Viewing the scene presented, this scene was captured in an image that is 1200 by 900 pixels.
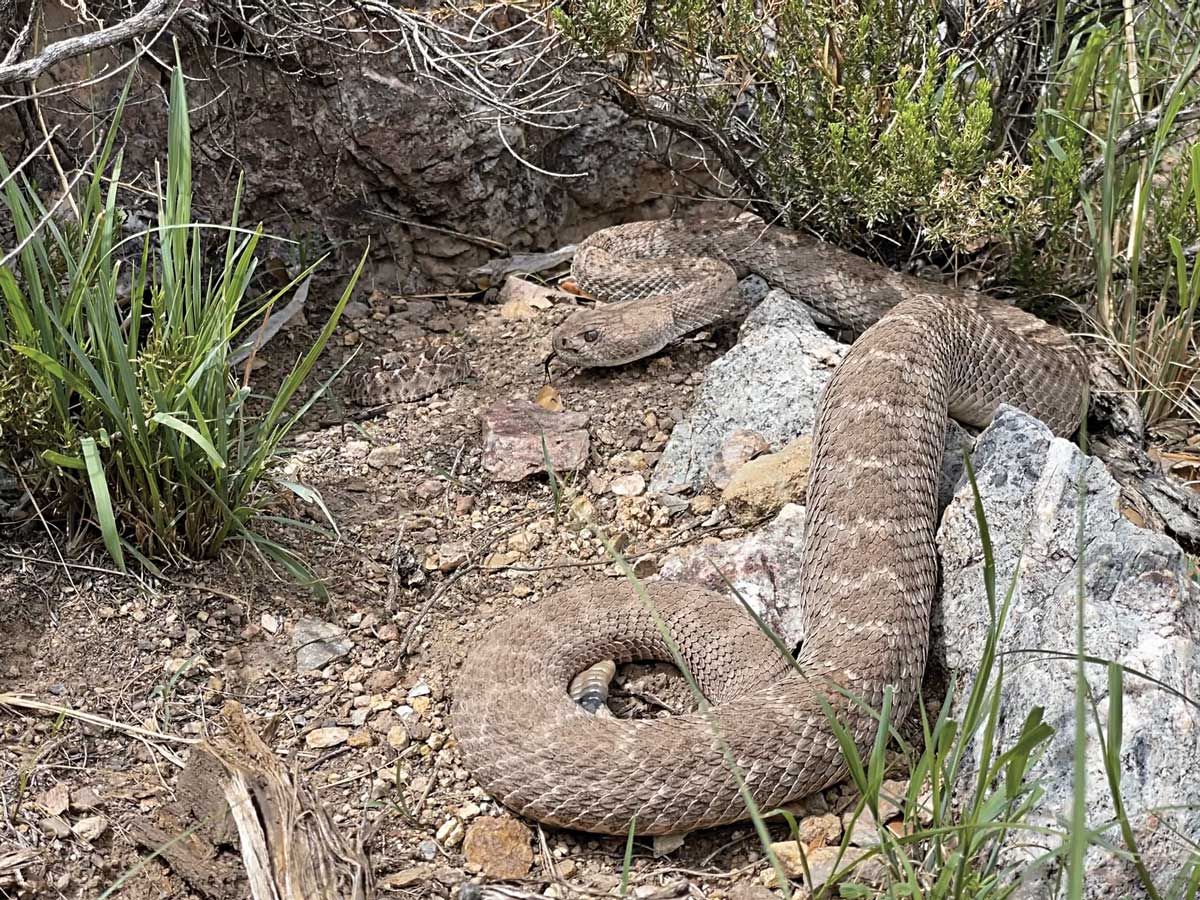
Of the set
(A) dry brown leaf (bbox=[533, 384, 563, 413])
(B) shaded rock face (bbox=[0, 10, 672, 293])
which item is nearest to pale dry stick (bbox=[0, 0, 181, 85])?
(B) shaded rock face (bbox=[0, 10, 672, 293])

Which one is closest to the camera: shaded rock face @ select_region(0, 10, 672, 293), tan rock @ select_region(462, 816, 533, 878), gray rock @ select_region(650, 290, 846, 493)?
tan rock @ select_region(462, 816, 533, 878)

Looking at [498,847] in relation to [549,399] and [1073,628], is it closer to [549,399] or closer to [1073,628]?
[1073,628]

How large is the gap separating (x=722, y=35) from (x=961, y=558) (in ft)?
8.74

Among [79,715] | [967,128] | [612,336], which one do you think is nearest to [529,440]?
[612,336]

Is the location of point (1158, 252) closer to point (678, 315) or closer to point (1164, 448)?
point (1164, 448)

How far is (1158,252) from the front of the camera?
5.37 metres

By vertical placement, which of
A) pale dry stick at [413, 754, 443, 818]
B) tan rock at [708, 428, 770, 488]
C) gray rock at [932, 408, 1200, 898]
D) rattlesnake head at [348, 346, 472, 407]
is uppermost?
gray rock at [932, 408, 1200, 898]

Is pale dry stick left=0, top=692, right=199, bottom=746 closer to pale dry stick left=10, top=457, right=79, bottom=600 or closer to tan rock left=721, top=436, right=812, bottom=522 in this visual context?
pale dry stick left=10, top=457, right=79, bottom=600

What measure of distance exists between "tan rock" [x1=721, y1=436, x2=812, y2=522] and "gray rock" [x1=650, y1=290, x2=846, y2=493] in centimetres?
22

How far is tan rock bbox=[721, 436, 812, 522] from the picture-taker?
470cm

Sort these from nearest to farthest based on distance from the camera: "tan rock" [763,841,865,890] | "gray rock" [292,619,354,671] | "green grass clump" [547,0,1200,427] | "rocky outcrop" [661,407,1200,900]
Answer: "rocky outcrop" [661,407,1200,900], "tan rock" [763,841,865,890], "gray rock" [292,619,354,671], "green grass clump" [547,0,1200,427]

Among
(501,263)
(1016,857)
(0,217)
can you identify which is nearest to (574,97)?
(501,263)

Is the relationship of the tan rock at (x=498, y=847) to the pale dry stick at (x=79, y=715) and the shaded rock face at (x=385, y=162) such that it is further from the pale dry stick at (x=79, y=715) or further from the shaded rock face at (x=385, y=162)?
the shaded rock face at (x=385, y=162)

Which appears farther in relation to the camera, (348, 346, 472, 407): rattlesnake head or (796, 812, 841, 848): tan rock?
(348, 346, 472, 407): rattlesnake head
